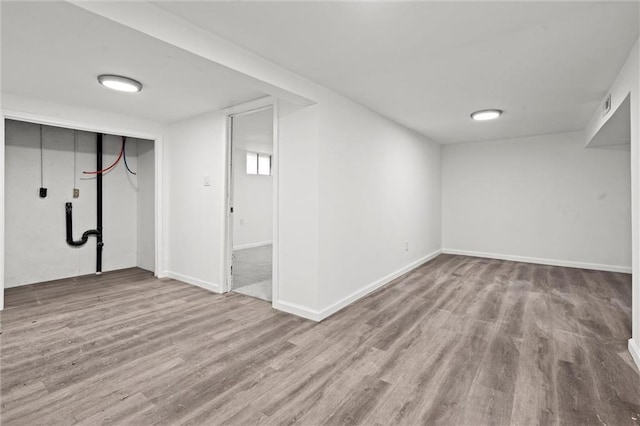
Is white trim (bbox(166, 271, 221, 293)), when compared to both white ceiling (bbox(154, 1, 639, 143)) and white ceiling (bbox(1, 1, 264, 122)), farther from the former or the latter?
white ceiling (bbox(154, 1, 639, 143))

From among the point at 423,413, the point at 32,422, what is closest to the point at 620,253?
the point at 423,413

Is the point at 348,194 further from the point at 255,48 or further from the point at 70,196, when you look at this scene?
the point at 70,196

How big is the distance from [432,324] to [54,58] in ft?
13.3

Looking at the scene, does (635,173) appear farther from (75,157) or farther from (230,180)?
(75,157)

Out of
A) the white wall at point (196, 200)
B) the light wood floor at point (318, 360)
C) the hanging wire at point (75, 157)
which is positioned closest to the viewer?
the light wood floor at point (318, 360)

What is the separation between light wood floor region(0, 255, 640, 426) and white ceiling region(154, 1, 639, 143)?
2366mm

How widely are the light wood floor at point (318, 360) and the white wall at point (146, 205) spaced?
4.18ft

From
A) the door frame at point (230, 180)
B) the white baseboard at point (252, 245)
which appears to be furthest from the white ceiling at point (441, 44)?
the white baseboard at point (252, 245)

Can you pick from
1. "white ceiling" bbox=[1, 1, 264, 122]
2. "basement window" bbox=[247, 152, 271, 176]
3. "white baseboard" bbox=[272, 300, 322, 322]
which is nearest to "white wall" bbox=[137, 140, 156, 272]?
"white ceiling" bbox=[1, 1, 264, 122]

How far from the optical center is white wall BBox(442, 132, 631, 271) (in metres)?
5.19

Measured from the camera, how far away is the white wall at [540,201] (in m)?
5.19

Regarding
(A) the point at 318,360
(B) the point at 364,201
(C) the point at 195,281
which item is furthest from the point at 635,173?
(C) the point at 195,281

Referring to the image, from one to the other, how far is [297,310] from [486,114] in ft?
11.7

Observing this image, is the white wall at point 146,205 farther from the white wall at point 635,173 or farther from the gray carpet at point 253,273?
the white wall at point 635,173
